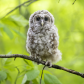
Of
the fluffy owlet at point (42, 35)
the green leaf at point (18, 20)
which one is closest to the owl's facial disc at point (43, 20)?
the fluffy owlet at point (42, 35)

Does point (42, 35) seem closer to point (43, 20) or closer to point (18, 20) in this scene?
point (43, 20)

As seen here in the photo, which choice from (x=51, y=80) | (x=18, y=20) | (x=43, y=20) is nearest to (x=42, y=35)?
(x=43, y=20)

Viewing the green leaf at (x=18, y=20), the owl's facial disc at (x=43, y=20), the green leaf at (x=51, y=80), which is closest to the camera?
the green leaf at (x=51, y=80)

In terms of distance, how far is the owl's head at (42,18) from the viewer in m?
1.79

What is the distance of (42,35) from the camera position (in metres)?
1.83

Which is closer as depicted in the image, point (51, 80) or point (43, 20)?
A: point (51, 80)

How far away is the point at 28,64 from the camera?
120cm

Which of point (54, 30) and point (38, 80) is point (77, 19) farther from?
point (38, 80)

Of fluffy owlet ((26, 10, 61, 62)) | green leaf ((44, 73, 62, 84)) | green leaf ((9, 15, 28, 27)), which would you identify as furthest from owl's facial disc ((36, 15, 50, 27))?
green leaf ((44, 73, 62, 84))

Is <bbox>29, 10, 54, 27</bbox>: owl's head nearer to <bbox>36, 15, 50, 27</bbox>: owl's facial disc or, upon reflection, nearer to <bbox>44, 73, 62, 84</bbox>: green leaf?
<bbox>36, 15, 50, 27</bbox>: owl's facial disc

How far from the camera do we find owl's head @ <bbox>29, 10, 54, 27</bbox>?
5.87 feet

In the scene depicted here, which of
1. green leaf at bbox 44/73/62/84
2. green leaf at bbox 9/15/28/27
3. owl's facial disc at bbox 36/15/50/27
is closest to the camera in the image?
green leaf at bbox 44/73/62/84

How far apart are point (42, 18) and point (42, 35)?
0.65 feet

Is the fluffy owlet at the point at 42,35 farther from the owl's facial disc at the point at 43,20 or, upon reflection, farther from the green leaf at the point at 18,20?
the green leaf at the point at 18,20
